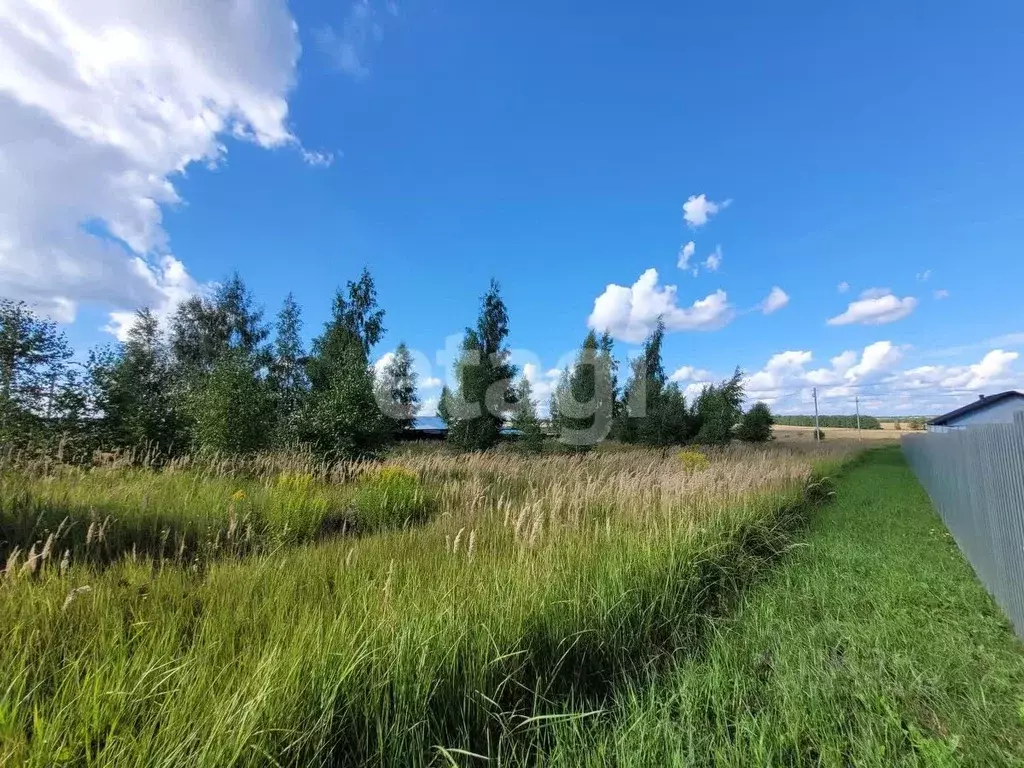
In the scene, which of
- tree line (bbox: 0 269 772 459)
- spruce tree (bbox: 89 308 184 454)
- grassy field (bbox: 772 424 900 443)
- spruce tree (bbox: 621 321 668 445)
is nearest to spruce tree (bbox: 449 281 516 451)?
tree line (bbox: 0 269 772 459)

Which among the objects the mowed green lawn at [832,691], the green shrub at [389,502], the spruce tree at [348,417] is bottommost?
the mowed green lawn at [832,691]

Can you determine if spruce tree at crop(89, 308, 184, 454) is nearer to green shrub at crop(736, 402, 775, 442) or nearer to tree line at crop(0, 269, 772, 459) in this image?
tree line at crop(0, 269, 772, 459)

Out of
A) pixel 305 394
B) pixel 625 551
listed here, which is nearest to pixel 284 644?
pixel 625 551

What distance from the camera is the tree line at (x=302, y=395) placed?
28.7 ft

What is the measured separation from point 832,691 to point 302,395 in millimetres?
11709

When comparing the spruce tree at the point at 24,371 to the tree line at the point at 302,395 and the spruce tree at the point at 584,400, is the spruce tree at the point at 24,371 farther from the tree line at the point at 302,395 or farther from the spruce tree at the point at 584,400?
the spruce tree at the point at 584,400

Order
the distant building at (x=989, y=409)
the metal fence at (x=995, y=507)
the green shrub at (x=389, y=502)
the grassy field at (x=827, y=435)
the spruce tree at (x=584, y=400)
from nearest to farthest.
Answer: the metal fence at (x=995, y=507), the green shrub at (x=389, y=502), the spruce tree at (x=584, y=400), the distant building at (x=989, y=409), the grassy field at (x=827, y=435)

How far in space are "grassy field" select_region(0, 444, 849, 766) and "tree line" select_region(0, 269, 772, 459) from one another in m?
4.30

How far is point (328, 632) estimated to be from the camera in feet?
6.54

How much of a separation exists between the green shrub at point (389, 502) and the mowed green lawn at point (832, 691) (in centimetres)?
415

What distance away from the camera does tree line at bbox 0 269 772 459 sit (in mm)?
8734

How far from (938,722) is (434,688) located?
101 inches

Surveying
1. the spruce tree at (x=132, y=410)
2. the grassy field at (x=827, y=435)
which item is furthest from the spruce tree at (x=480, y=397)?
the grassy field at (x=827, y=435)

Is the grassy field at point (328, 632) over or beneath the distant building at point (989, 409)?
beneath
